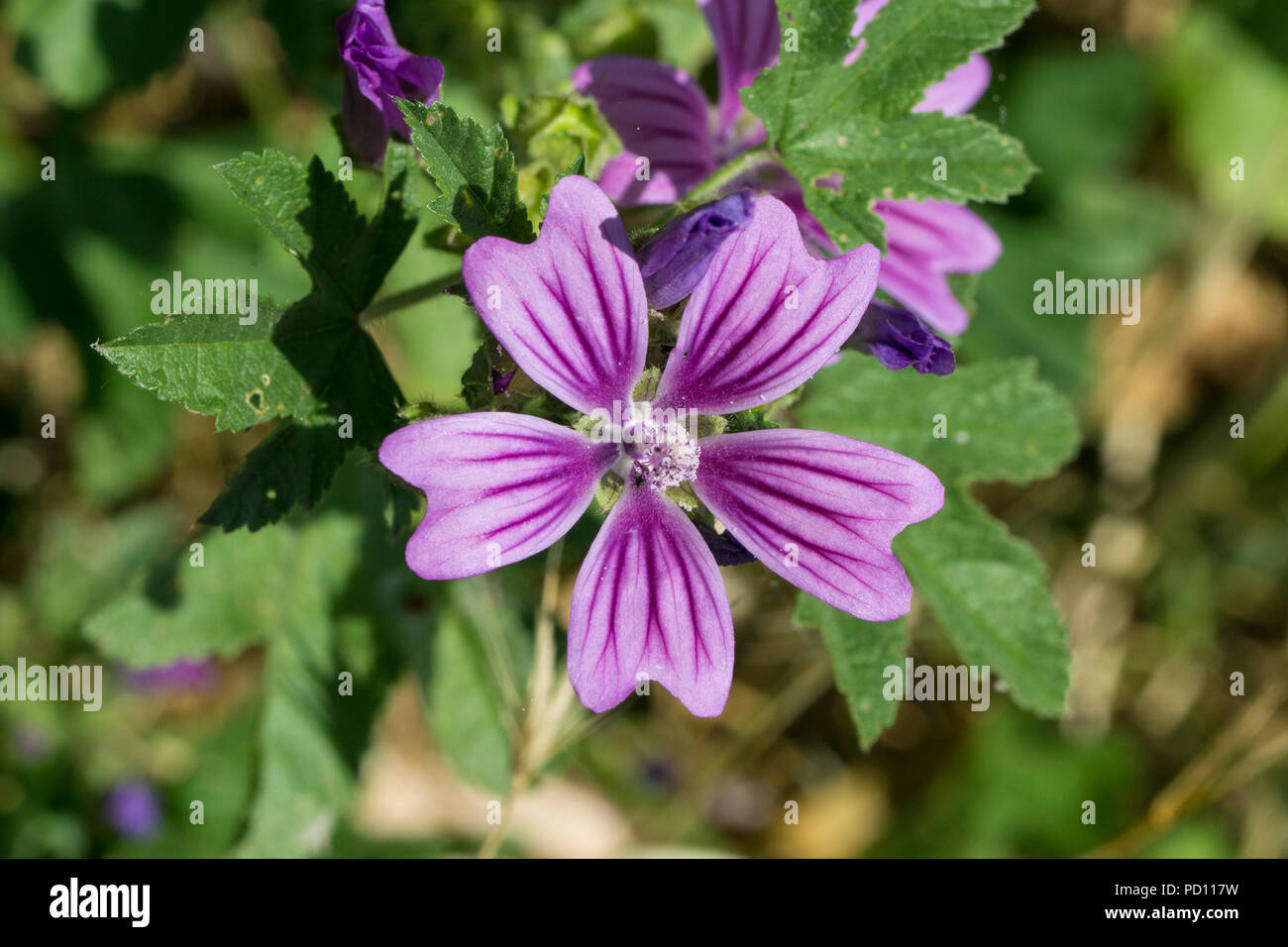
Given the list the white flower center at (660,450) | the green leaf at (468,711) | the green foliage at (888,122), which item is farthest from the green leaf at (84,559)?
the green foliage at (888,122)

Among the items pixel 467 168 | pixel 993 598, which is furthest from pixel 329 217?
pixel 993 598

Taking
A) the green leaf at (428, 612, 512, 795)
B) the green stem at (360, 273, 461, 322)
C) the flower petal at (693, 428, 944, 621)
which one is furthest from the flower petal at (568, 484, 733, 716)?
the green leaf at (428, 612, 512, 795)

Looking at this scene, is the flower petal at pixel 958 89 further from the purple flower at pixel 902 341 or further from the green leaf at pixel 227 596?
the green leaf at pixel 227 596

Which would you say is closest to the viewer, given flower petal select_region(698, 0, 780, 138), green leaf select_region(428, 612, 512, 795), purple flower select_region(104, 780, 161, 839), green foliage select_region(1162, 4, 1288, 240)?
flower petal select_region(698, 0, 780, 138)

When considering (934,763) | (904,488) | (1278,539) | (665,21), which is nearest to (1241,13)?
(1278,539)

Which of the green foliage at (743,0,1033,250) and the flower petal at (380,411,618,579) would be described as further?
the green foliage at (743,0,1033,250)

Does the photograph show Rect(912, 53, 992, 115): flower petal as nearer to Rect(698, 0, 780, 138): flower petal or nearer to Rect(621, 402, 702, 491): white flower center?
Rect(698, 0, 780, 138): flower petal

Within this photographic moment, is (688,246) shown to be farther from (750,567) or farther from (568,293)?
(750,567)
